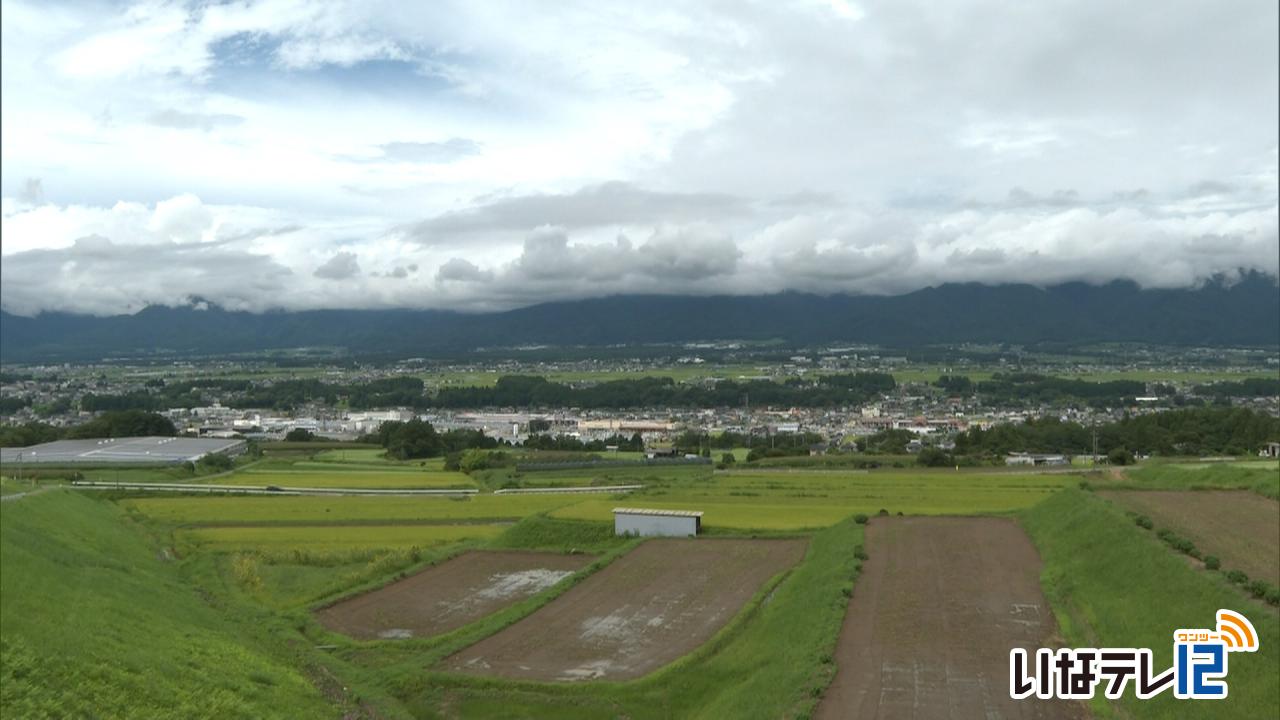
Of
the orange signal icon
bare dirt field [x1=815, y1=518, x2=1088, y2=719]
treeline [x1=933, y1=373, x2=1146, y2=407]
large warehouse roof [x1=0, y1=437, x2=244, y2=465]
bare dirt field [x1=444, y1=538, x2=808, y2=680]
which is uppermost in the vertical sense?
the orange signal icon

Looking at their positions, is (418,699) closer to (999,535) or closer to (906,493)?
(999,535)

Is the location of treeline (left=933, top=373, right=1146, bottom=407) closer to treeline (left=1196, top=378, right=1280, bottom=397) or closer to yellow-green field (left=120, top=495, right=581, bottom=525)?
treeline (left=1196, top=378, right=1280, bottom=397)

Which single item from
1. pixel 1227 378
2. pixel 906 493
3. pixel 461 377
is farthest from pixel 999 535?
pixel 461 377

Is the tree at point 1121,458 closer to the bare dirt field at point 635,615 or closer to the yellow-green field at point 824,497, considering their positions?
the yellow-green field at point 824,497

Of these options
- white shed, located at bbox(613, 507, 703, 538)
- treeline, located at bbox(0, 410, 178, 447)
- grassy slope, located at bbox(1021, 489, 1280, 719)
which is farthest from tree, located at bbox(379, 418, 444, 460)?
grassy slope, located at bbox(1021, 489, 1280, 719)

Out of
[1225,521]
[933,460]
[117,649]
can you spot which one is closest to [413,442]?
[933,460]

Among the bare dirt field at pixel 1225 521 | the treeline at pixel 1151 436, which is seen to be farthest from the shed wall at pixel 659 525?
the treeline at pixel 1151 436
